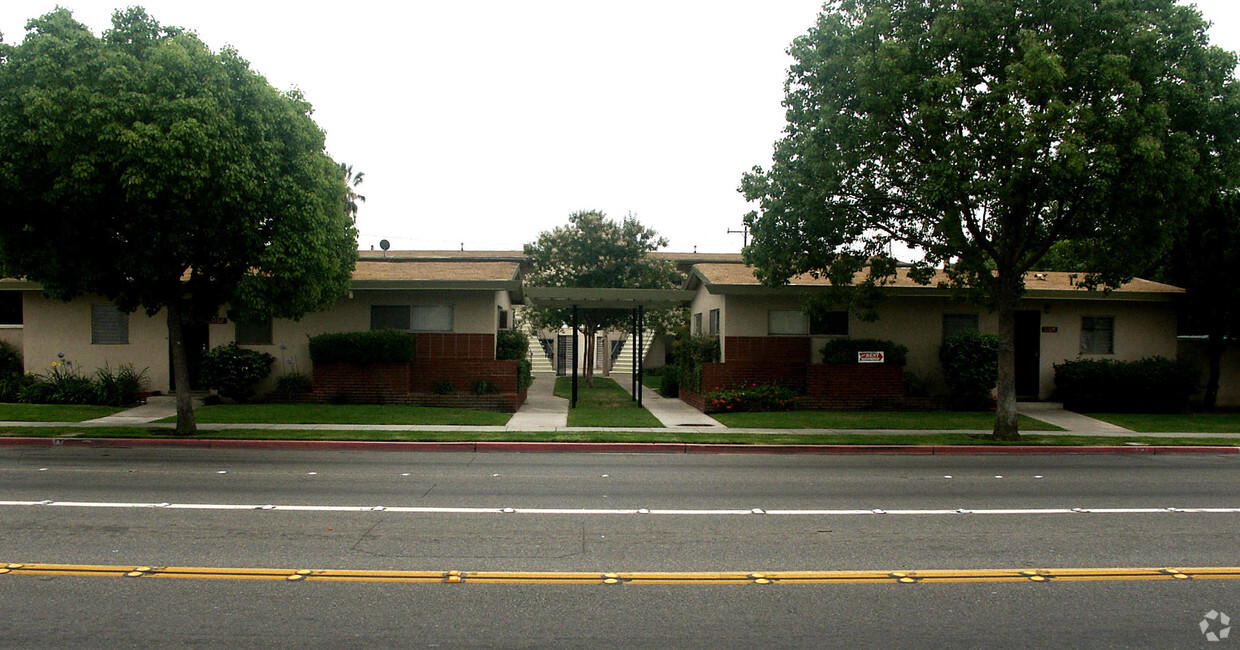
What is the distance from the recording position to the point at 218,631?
4992 mm

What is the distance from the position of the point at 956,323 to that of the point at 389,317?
48.8 ft

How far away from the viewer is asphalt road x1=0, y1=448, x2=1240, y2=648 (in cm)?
512

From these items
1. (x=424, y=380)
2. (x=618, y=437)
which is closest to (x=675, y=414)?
(x=618, y=437)

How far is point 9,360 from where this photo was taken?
67.4ft

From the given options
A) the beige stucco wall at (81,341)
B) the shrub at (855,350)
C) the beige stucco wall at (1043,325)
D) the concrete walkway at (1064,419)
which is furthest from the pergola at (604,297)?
the beige stucco wall at (81,341)

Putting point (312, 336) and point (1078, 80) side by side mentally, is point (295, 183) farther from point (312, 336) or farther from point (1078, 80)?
point (1078, 80)

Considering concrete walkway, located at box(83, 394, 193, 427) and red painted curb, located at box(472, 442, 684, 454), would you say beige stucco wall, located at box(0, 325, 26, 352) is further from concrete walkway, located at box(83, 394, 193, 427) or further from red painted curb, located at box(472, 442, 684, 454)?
red painted curb, located at box(472, 442, 684, 454)

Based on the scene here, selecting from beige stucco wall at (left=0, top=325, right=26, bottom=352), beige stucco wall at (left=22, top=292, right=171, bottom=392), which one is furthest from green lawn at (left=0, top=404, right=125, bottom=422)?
beige stucco wall at (left=0, top=325, right=26, bottom=352)

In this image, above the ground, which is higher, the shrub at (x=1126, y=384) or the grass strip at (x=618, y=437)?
the shrub at (x=1126, y=384)

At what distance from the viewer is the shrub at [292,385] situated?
20.0m

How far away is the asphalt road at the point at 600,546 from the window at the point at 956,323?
952 centimetres

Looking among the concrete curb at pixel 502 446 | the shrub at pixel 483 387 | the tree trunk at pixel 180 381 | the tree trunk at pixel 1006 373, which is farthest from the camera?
the shrub at pixel 483 387

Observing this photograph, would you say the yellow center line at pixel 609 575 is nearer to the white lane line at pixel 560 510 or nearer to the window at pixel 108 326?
the white lane line at pixel 560 510

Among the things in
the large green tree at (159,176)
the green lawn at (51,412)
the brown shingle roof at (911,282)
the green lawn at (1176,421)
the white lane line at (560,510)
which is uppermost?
the large green tree at (159,176)
